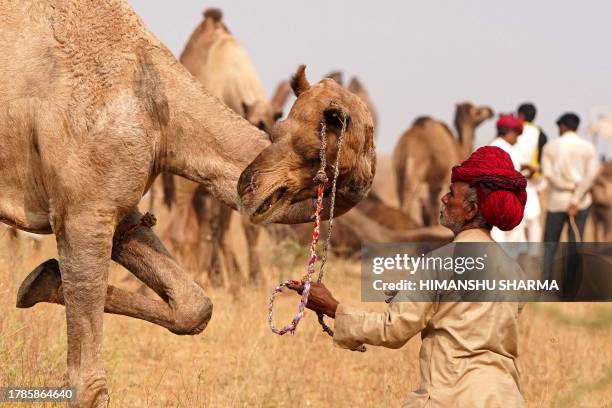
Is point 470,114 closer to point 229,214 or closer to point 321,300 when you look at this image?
point 229,214

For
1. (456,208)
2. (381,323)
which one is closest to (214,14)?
(456,208)

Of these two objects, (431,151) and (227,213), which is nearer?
(227,213)

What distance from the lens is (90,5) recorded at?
18.3 feet

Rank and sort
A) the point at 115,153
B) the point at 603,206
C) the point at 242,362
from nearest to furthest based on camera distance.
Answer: the point at 115,153 < the point at 242,362 < the point at 603,206

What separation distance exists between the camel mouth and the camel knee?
67cm

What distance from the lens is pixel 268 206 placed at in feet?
16.8

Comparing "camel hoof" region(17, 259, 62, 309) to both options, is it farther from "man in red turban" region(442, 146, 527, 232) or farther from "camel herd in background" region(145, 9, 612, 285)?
"camel herd in background" region(145, 9, 612, 285)

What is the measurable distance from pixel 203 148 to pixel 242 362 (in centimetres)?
248

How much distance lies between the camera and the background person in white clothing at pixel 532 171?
1132 cm

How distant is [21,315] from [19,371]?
162 centimetres

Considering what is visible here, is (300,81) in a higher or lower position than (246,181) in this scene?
higher

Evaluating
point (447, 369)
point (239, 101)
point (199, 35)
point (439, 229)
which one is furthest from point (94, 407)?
point (439, 229)

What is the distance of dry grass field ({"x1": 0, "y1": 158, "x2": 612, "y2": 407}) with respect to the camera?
6574 mm

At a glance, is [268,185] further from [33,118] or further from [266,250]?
[266,250]
